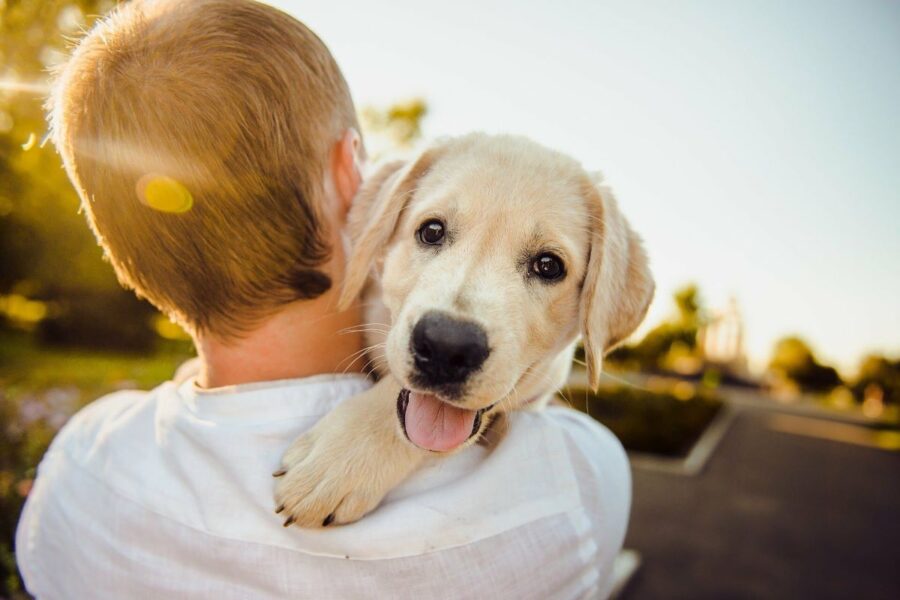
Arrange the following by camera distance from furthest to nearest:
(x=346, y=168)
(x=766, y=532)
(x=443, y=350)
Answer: (x=766, y=532) → (x=346, y=168) → (x=443, y=350)

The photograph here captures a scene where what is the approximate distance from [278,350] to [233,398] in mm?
291

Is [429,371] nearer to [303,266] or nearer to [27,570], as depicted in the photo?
[303,266]

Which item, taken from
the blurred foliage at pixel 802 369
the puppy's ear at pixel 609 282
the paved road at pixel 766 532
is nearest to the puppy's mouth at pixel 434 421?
the puppy's ear at pixel 609 282

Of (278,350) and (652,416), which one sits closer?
(278,350)

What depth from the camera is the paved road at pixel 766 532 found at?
838 centimetres

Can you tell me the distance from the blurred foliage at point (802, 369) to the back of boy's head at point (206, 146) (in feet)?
244

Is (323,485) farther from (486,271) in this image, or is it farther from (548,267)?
(548,267)

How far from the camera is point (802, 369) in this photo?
71.9 metres

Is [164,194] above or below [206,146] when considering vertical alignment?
below

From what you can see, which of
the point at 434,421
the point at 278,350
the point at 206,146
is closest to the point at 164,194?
the point at 206,146

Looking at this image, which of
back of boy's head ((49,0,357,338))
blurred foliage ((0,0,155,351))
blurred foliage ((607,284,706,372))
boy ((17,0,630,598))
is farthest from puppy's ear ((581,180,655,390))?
blurred foliage ((607,284,706,372))

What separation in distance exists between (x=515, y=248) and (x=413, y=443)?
924mm

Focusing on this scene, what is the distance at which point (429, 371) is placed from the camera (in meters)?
2.06

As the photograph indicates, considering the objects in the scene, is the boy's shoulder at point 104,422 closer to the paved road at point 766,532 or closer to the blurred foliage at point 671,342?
the paved road at point 766,532
